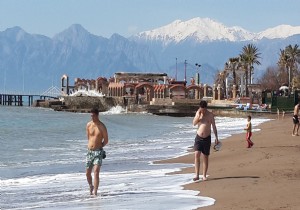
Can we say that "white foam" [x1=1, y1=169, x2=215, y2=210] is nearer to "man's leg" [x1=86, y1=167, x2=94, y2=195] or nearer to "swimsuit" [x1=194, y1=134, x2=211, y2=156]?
"man's leg" [x1=86, y1=167, x2=94, y2=195]

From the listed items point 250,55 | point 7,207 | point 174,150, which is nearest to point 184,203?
point 7,207

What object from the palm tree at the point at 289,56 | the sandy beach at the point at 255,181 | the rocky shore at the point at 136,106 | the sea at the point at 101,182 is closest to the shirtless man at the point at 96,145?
the sea at the point at 101,182

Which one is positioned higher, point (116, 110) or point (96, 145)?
point (96, 145)

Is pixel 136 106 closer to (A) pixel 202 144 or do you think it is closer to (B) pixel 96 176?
(A) pixel 202 144

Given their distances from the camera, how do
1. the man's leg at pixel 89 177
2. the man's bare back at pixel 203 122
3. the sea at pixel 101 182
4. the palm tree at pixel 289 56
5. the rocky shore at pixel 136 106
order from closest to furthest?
the sea at pixel 101 182 → the man's leg at pixel 89 177 → the man's bare back at pixel 203 122 → the rocky shore at pixel 136 106 → the palm tree at pixel 289 56

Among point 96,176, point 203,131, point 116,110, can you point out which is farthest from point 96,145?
point 116,110

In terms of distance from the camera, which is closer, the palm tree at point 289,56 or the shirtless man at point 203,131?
the shirtless man at point 203,131

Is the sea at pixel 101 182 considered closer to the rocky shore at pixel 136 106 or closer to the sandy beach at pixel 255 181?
the sandy beach at pixel 255 181

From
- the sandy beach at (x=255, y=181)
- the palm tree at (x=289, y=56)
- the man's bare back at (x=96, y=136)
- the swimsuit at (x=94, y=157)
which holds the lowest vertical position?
the sandy beach at (x=255, y=181)

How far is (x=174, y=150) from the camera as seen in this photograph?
21625 mm

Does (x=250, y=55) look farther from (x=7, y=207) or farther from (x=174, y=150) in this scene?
(x=7, y=207)

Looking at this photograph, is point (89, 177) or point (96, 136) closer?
point (96, 136)

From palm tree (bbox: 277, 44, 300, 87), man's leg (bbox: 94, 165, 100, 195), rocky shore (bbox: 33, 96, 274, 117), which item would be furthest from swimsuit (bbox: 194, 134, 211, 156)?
palm tree (bbox: 277, 44, 300, 87)

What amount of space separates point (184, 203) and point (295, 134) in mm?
14240
